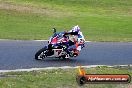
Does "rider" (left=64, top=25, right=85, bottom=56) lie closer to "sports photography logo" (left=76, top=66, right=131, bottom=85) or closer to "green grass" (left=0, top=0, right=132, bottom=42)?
"green grass" (left=0, top=0, right=132, bottom=42)

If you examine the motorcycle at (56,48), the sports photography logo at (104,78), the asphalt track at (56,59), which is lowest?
the asphalt track at (56,59)

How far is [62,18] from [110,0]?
1482cm

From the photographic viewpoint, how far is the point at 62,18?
113 feet

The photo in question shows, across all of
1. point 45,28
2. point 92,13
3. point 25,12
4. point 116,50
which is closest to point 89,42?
point 116,50

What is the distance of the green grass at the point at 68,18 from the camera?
26.1 metres

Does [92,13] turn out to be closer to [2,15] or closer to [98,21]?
[98,21]

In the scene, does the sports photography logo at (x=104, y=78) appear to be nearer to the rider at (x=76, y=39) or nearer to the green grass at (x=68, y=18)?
the rider at (x=76, y=39)

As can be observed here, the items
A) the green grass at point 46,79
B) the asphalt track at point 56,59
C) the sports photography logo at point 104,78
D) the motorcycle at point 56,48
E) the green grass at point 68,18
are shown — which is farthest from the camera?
the green grass at point 68,18

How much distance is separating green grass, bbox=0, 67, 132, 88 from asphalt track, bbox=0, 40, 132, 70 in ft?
4.23

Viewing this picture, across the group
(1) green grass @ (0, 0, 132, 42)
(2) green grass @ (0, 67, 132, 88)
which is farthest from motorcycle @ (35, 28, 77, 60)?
(1) green grass @ (0, 0, 132, 42)

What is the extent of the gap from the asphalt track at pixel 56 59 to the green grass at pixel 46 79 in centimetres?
129

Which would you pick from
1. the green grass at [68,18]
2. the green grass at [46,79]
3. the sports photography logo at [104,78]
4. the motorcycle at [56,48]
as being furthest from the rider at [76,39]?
the sports photography logo at [104,78]

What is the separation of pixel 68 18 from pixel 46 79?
75.1 feet

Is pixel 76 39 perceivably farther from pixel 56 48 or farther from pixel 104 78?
pixel 104 78
